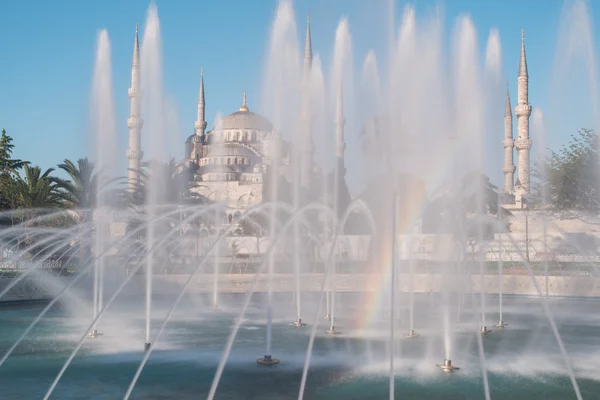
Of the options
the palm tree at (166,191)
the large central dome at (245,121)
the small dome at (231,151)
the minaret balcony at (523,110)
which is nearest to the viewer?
the palm tree at (166,191)

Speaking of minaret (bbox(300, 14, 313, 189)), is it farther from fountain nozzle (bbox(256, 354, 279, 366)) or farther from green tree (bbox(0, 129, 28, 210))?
fountain nozzle (bbox(256, 354, 279, 366))

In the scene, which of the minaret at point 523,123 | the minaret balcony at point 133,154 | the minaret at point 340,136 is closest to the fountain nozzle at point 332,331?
the minaret at point 340,136

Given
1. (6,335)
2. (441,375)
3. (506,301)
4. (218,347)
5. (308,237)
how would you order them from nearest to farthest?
1. (441,375)
2. (218,347)
3. (6,335)
4. (506,301)
5. (308,237)

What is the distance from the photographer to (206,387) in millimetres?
7656

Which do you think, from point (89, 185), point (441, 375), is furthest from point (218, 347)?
point (89, 185)

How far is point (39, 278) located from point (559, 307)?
13.2 meters

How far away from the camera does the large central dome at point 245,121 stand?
80.5 m

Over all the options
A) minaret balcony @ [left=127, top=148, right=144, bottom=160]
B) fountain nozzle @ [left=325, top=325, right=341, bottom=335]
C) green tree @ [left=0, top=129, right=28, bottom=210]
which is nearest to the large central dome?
minaret balcony @ [left=127, top=148, right=144, bottom=160]

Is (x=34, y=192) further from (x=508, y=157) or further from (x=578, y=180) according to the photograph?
(x=508, y=157)

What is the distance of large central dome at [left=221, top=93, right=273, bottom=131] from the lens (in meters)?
80.5

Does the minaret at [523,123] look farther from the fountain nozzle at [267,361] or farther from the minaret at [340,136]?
the fountain nozzle at [267,361]

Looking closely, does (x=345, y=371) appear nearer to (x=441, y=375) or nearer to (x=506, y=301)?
(x=441, y=375)

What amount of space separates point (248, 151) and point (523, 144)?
3511cm

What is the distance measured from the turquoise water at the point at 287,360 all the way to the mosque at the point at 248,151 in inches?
773
